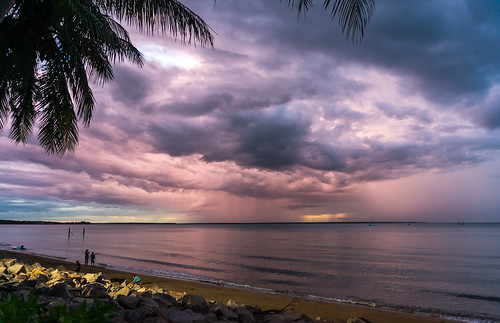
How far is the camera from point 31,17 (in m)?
8.73

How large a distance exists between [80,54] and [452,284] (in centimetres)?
2545

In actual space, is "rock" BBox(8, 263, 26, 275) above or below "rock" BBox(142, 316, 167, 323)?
below

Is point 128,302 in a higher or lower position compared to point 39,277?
higher

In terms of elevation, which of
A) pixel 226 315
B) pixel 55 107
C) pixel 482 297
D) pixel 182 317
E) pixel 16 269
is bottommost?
pixel 482 297

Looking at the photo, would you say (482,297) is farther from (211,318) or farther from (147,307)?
(147,307)

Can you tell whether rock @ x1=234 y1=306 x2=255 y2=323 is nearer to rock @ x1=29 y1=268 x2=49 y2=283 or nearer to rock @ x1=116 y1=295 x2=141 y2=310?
rock @ x1=116 y1=295 x2=141 y2=310

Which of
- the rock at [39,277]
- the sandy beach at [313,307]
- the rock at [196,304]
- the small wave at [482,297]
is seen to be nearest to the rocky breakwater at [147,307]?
the rock at [196,304]

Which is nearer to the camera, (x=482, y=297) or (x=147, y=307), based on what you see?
(x=147, y=307)

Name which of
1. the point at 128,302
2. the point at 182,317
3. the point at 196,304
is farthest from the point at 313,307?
the point at 128,302

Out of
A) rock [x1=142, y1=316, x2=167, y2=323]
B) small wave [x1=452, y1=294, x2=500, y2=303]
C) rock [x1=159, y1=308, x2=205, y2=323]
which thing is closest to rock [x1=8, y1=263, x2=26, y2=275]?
rock [x1=159, y1=308, x2=205, y2=323]

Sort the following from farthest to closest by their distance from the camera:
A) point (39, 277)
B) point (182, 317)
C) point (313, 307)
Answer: point (313, 307), point (39, 277), point (182, 317)

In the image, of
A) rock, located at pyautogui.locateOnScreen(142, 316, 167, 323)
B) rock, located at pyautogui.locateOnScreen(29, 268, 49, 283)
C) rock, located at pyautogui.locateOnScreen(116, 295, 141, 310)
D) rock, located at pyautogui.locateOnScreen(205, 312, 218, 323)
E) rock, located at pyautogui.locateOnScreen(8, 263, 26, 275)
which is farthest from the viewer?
rock, located at pyautogui.locateOnScreen(8, 263, 26, 275)

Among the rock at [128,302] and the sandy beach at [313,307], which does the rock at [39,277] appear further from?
the sandy beach at [313,307]

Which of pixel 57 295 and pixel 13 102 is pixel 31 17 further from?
pixel 57 295
